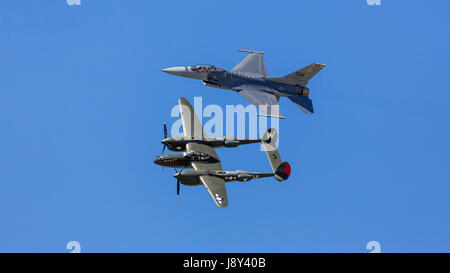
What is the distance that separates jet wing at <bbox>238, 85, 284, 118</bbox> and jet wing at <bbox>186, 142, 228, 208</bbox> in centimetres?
632

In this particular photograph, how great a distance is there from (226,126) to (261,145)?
15.1 ft

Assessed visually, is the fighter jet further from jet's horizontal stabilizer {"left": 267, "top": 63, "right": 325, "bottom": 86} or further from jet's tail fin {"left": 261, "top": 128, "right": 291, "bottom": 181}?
jet's tail fin {"left": 261, "top": 128, "right": 291, "bottom": 181}

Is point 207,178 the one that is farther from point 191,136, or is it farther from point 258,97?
point 258,97

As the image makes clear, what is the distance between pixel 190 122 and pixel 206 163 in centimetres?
634

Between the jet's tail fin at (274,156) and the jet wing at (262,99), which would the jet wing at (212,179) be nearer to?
the jet's tail fin at (274,156)

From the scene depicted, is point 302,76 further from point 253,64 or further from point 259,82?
point 253,64

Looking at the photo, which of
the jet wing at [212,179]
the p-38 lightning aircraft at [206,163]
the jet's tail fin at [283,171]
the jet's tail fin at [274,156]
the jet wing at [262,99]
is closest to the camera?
the jet wing at [212,179]

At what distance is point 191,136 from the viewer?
65938 mm

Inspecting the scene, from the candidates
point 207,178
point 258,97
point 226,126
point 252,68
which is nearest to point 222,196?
point 207,178

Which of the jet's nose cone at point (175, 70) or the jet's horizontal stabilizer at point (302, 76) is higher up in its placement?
the jet's nose cone at point (175, 70)

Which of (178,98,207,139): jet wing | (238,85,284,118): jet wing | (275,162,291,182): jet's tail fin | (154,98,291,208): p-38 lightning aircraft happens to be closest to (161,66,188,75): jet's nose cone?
(178,98,207,139): jet wing

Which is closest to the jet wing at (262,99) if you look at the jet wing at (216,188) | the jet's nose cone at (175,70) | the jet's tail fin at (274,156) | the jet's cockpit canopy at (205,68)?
the jet's tail fin at (274,156)

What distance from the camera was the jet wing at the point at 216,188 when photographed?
5840 centimetres

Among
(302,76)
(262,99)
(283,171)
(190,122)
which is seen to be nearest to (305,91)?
(302,76)
